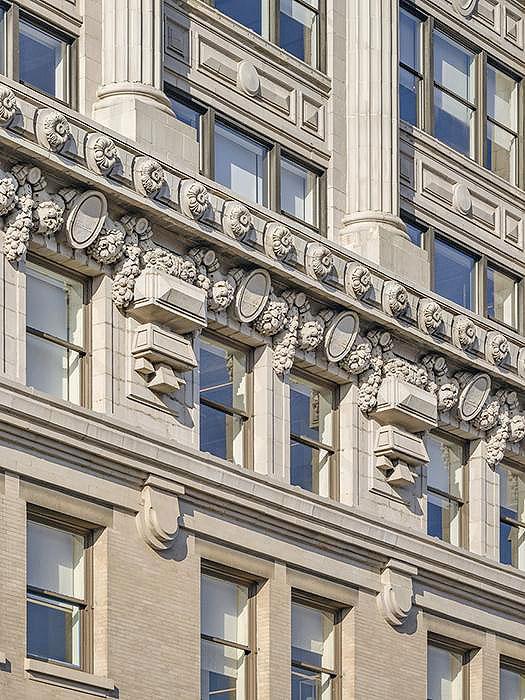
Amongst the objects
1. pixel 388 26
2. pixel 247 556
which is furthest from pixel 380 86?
pixel 247 556

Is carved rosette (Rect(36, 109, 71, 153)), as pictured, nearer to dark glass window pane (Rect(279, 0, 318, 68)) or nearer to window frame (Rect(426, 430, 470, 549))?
dark glass window pane (Rect(279, 0, 318, 68))

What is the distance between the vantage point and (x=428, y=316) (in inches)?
1631

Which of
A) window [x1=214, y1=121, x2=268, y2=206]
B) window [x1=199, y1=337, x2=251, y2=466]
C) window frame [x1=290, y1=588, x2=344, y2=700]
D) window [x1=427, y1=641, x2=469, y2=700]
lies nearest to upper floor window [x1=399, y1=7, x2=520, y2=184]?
window [x1=214, y1=121, x2=268, y2=206]

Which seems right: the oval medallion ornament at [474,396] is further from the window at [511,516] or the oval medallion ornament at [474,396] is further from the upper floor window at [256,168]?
the upper floor window at [256,168]

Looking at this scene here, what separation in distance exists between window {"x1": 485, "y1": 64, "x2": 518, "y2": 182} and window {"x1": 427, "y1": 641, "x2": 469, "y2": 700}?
9675mm

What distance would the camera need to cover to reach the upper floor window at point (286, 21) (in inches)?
1594

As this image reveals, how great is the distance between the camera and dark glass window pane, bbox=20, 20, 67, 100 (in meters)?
36.2

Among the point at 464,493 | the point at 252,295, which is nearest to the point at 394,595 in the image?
the point at 464,493

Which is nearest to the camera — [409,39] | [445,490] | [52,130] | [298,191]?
[52,130]

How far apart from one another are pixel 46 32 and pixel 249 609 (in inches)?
352

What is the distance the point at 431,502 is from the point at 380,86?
Answer: 703 centimetres

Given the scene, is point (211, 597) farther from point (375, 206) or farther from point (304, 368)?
point (375, 206)

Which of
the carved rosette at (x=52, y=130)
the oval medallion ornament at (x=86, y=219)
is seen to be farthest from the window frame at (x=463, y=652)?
the carved rosette at (x=52, y=130)

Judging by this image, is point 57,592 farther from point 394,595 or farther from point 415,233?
point 415,233
